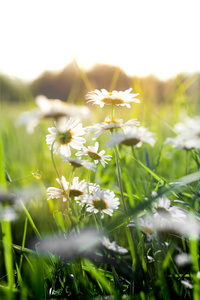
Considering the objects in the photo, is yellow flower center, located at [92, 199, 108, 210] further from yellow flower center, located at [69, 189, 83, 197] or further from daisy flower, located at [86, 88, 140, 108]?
daisy flower, located at [86, 88, 140, 108]

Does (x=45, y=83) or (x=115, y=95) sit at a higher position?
(x=45, y=83)

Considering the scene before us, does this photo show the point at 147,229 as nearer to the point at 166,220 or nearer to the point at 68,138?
the point at 166,220

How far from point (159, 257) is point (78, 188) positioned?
19cm

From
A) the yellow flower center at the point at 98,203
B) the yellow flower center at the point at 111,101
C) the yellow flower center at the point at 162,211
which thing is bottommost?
the yellow flower center at the point at 162,211

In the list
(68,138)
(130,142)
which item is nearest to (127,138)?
(130,142)

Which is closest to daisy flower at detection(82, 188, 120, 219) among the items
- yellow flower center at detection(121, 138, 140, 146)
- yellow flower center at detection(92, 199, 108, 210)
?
yellow flower center at detection(92, 199, 108, 210)

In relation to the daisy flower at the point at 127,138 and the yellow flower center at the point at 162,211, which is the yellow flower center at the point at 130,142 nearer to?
the daisy flower at the point at 127,138

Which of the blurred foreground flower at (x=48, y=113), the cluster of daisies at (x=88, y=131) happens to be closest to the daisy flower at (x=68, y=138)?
the cluster of daisies at (x=88, y=131)

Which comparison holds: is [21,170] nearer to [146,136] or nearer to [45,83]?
[146,136]

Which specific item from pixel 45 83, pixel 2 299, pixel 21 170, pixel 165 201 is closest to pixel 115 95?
pixel 165 201

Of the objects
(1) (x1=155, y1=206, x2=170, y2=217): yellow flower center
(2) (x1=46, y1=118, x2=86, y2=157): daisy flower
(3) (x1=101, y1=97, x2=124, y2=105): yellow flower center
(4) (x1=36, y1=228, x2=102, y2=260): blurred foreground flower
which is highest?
(3) (x1=101, y1=97, x2=124, y2=105): yellow flower center

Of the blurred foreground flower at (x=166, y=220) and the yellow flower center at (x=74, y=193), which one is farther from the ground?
the yellow flower center at (x=74, y=193)

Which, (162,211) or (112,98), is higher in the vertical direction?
(112,98)

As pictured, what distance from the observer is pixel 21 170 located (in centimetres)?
130
